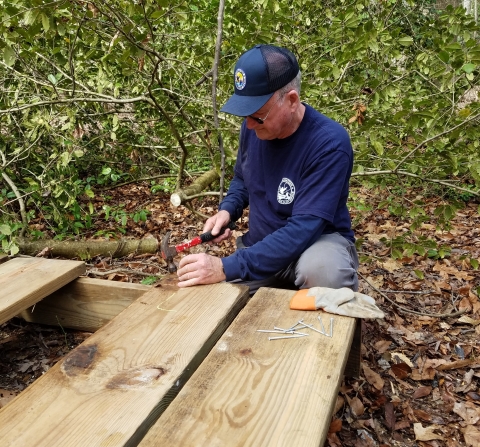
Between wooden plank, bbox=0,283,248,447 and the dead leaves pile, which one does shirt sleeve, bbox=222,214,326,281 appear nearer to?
wooden plank, bbox=0,283,248,447

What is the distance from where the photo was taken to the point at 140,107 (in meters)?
4.95

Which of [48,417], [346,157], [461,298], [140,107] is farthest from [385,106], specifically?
[48,417]

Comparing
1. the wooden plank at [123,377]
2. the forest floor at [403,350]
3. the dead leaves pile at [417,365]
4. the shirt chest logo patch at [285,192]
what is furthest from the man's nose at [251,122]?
the dead leaves pile at [417,365]

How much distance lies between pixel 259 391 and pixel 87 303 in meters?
1.50

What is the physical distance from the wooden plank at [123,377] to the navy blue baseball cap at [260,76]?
90 centimetres

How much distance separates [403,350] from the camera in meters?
2.89

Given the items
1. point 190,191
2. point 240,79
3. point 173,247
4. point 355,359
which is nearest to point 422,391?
point 355,359

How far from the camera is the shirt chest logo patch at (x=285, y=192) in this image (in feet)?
7.89

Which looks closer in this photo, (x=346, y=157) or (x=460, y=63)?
(x=346, y=157)

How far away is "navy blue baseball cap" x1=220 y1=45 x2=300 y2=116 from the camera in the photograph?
2176mm

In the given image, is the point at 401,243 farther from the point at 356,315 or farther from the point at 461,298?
the point at 356,315

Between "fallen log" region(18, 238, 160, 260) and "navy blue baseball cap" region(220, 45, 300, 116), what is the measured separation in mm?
2119

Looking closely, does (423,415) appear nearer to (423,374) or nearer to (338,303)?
(423,374)

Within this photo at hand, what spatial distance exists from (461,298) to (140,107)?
3.60 metres
